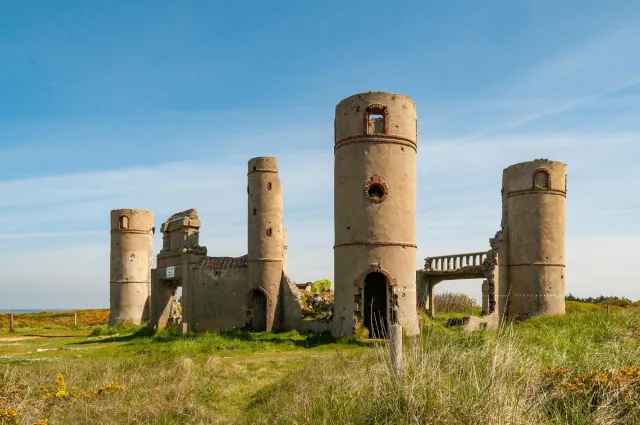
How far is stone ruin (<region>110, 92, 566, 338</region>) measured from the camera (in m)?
19.9

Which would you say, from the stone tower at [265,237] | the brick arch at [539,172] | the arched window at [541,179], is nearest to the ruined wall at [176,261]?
the stone tower at [265,237]

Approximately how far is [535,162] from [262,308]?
14.9 m

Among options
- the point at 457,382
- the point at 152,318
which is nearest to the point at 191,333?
the point at 152,318

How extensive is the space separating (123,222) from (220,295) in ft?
45.7

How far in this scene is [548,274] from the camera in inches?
1007

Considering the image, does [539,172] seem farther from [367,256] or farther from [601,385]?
[601,385]

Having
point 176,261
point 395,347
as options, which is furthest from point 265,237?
point 395,347

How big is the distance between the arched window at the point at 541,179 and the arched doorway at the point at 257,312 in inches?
550

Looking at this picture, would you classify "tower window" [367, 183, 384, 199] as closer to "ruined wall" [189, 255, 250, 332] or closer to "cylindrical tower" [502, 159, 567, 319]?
"ruined wall" [189, 255, 250, 332]

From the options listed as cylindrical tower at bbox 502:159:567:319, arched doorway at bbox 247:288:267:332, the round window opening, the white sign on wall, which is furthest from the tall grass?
the white sign on wall

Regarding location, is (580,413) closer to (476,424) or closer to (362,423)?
(476,424)

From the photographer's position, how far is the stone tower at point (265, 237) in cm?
2416

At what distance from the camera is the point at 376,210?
19859mm

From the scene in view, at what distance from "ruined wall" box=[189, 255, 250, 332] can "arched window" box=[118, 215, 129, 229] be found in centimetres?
1238
